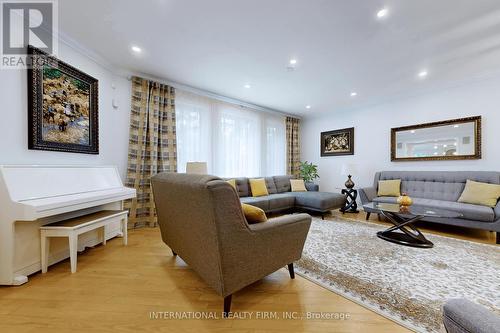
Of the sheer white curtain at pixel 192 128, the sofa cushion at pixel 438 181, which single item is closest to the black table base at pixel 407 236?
the sofa cushion at pixel 438 181

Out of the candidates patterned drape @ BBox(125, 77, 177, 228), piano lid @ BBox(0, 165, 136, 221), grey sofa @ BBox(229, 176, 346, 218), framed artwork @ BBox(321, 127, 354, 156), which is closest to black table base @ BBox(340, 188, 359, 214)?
grey sofa @ BBox(229, 176, 346, 218)

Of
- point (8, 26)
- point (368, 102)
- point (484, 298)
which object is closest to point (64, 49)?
point (8, 26)

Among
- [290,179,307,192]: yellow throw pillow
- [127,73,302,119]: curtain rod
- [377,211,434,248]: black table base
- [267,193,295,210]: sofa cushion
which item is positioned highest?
[127,73,302,119]: curtain rod

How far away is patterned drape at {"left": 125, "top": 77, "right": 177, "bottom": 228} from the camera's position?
324cm

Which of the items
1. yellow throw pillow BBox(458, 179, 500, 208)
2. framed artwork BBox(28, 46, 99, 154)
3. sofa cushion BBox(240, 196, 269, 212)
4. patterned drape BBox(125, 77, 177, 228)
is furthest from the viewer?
sofa cushion BBox(240, 196, 269, 212)

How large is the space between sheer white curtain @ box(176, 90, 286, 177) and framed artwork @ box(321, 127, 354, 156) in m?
1.10

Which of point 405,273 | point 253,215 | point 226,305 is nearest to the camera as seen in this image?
point 226,305

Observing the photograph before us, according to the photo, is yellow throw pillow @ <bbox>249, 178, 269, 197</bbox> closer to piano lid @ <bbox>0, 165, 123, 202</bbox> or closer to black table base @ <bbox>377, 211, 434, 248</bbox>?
black table base @ <bbox>377, 211, 434, 248</bbox>

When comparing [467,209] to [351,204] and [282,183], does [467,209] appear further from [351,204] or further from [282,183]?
[282,183]

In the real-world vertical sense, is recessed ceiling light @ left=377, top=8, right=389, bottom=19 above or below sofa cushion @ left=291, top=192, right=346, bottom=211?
above

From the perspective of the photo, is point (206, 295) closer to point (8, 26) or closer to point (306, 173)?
point (8, 26)

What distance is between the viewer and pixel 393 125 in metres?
4.36

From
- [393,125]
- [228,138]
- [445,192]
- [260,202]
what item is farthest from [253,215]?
[393,125]

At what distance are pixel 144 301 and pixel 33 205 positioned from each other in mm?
1192
